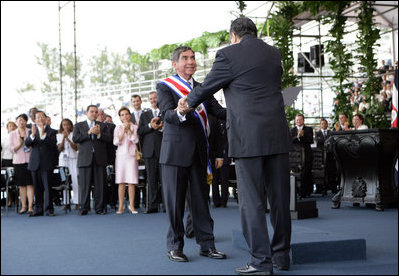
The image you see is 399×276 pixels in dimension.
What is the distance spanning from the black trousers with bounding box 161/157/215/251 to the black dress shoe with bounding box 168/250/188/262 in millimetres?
33

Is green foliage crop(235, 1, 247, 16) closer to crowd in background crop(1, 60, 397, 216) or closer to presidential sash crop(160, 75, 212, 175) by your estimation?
crowd in background crop(1, 60, 397, 216)

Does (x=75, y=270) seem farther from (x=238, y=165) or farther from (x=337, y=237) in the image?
(x=337, y=237)

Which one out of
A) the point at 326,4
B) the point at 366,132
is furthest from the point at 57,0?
the point at 366,132

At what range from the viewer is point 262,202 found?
3.58 metres

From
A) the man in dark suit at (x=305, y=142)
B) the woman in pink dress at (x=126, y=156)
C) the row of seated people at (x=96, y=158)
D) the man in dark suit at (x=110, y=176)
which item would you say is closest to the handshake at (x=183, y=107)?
the row of seated people at (x=96, y=158)

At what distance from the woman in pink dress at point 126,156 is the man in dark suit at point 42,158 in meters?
0.91

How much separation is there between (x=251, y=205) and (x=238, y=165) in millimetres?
256

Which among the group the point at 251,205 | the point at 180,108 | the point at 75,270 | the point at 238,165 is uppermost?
the point at 180,108

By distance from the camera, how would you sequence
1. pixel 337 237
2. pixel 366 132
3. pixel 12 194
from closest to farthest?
pixel 337 237 < pixel 366 132 < pixel 12 194

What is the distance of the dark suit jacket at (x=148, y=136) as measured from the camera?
800 centimetres

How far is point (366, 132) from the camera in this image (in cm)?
776

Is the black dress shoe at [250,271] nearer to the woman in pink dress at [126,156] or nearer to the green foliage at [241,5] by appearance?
the woman in pink dress at [126,156]

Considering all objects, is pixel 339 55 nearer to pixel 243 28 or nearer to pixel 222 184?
pixel 222 184

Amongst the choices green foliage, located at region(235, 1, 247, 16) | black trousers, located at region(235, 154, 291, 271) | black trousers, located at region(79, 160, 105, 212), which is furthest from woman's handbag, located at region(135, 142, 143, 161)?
black trousers, located at region(235, 154, 291, 271)
